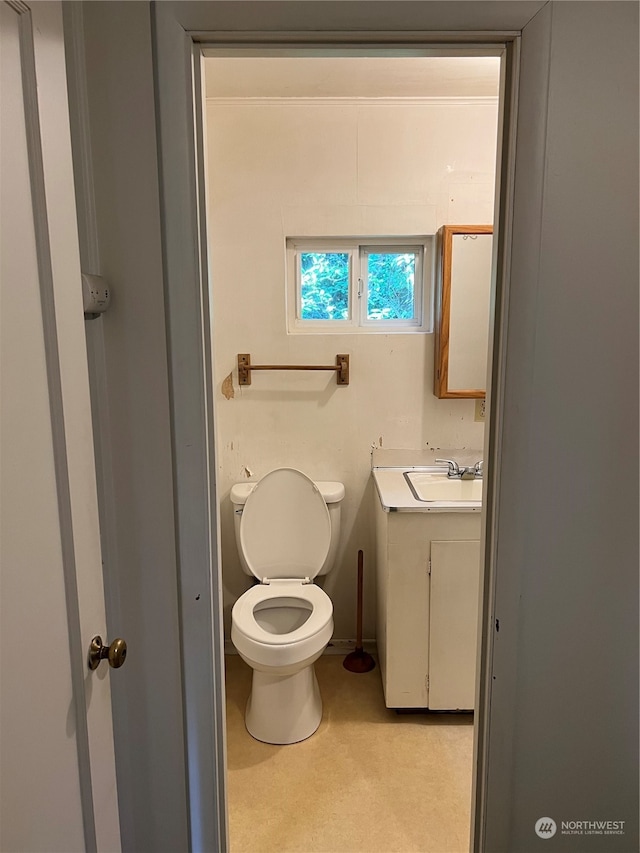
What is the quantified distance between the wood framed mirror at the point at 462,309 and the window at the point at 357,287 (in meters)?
0.12

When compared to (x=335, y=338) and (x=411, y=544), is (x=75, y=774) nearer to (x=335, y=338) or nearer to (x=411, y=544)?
(x=411, y=544)

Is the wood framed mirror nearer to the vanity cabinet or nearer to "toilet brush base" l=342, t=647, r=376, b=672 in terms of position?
the vanity cabinet

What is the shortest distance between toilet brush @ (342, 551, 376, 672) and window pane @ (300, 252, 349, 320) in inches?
40.5

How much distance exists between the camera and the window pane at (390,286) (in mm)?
2344

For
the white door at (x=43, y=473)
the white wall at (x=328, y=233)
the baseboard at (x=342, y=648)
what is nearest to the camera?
the white door at (x=43, y=473)

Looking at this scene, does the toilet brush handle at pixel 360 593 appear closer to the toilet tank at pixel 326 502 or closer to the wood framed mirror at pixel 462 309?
the toilet tank at pixel 326 502

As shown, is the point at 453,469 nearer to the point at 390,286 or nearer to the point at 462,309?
Result: the point at 462,309

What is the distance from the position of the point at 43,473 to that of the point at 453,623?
5.39ft

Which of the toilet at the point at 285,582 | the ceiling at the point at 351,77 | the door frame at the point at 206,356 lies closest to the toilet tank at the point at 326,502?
the toilet at the point at 285,582

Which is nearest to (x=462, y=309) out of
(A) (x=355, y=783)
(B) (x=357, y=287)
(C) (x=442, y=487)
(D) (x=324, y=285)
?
(B) (x=357, y=287)

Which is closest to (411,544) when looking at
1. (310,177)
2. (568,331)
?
(568,331)

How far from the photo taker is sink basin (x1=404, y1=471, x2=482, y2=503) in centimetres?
219

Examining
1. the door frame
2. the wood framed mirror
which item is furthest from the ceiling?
the door frame

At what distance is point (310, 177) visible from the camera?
2.20 metres
